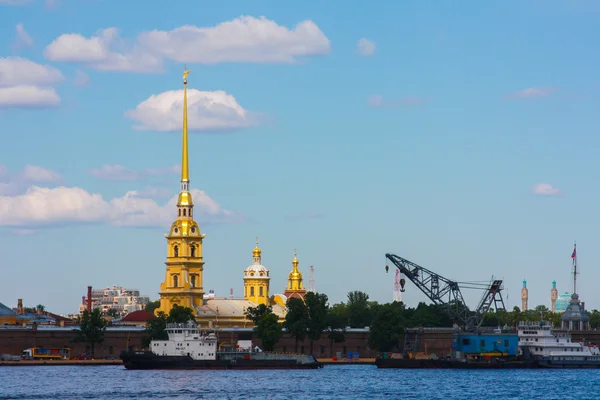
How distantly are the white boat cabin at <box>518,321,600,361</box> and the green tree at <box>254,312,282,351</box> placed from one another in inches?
1228

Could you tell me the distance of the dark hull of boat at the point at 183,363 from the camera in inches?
5546

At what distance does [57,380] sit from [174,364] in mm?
16159

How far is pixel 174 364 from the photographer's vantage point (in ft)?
461

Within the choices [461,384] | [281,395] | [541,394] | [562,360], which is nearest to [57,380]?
[281,395]

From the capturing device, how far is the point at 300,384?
12144 cm

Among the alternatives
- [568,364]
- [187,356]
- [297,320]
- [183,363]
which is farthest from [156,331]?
[568,364]

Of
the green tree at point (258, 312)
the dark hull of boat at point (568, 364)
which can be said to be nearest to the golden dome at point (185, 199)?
the green tree at point (258, 312)

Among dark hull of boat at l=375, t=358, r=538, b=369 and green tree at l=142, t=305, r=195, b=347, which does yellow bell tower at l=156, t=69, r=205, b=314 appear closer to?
green tree at l=142, t=305, r=195, b=347

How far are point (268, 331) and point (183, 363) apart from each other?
27889mm

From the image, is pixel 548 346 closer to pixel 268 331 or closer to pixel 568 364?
pixel 568 364

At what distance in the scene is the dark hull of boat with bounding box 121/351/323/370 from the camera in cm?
14088

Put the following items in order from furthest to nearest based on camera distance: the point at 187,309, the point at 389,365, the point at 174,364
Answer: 1. the point at 187,309
2. the point at 389,365
3. the point at 174,364

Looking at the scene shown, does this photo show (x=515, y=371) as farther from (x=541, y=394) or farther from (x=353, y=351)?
(x=353, y=351)

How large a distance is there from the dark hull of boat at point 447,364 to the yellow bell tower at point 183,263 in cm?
4519
